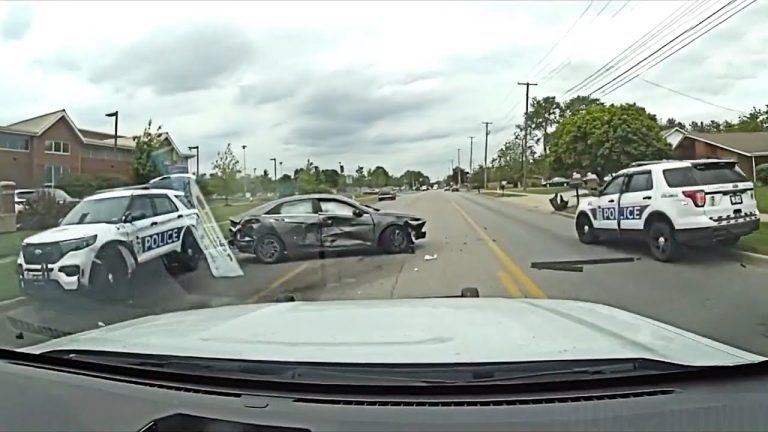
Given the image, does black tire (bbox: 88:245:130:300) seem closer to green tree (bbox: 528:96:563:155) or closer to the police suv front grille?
the police suv front grille

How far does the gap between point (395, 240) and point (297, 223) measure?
5.47 ft

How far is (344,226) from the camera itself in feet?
38.4

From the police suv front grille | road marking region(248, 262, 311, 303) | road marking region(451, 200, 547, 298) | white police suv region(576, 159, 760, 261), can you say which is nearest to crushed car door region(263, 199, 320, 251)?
road marking region(248, 262, 311, 303)

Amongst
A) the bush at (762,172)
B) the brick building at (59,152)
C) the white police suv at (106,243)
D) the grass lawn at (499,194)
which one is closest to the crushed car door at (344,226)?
the white police suv at (106,243)

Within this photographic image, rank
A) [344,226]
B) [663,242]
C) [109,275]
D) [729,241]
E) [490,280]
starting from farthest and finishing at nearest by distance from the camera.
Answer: [344,226]
[490,280]
[109,275]
[663,242]
[729,241]

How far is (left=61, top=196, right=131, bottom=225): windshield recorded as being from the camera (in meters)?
8.59

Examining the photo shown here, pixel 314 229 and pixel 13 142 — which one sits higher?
pixel 13 142

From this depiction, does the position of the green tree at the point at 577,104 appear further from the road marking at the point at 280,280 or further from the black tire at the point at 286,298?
the road marking at the point at 280,280

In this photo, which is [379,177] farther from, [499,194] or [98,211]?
[98,211]

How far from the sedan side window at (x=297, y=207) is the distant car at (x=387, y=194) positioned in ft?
4.32

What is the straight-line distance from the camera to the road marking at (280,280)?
354 inches

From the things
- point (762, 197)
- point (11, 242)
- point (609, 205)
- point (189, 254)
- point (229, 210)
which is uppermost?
point (762, 197)

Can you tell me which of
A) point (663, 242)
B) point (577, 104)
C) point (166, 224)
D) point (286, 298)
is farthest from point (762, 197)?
point (166, 224)

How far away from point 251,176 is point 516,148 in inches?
157
